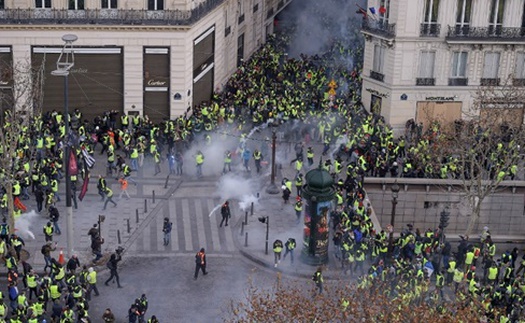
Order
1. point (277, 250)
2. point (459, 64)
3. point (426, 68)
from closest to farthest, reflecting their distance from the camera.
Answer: point (277, 250) → point (426, 68) → point (459, 64)

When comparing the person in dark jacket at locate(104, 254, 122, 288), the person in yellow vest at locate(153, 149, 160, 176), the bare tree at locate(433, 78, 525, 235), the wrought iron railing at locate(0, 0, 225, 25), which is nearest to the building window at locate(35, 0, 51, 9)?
the wrought iron railing at locate(0, 0, 225, 25)

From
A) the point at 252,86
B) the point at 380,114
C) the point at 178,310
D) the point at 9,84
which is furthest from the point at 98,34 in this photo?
the point at 178,310

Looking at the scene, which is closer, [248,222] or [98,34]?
[248,222]

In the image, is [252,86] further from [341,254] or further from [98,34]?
[341,254]

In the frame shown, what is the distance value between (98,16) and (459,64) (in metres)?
23.0

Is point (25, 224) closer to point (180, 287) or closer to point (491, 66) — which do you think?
point (180, 287)

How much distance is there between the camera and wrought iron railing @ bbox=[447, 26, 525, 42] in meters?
60.8

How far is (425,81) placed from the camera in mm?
61875

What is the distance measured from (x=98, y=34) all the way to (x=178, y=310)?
2323 centimetres

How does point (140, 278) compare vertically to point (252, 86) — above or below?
below

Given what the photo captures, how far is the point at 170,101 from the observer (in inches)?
2363

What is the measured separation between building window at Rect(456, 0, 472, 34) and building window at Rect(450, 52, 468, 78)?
1.60m

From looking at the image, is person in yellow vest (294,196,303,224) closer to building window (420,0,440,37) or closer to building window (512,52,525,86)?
building window (420,0,440,37)

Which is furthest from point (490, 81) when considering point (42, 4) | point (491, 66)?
point (42, 4)
